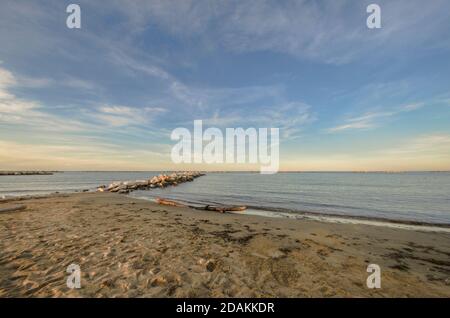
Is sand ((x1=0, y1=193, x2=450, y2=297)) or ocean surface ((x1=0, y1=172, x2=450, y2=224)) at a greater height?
sand ((x1=0, y1=193, x2=450, y2=297))

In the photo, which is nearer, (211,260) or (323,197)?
(211,260)

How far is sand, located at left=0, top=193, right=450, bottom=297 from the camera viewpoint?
4297 mm

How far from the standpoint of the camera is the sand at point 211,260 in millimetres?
4297

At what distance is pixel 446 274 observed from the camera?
224 inches

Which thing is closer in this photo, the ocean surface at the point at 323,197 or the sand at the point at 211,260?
the sand at the point at 211,260

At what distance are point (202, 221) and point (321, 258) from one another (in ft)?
22.2

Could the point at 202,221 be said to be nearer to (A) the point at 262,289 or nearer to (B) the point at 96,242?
(B) the point at 96,242

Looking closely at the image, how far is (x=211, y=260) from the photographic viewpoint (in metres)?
5.77

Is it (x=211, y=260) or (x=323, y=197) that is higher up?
(x=211, y=260)

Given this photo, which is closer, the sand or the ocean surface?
the sand

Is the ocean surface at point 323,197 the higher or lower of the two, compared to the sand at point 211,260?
lower
